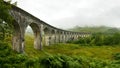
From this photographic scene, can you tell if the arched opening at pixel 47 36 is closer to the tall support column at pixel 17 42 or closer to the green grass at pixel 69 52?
the green grass at pixel 69 52

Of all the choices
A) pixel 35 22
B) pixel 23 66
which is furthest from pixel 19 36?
pixel 23 66

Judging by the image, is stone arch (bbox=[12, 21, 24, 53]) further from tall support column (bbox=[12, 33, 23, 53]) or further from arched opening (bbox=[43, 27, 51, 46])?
arched opening (bbox=[43, 27, 51, 46])

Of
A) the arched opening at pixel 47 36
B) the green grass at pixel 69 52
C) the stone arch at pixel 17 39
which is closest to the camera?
the stone arch at pixel 17 39

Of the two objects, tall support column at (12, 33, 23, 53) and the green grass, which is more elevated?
tall support column at (12, 33, 23, 53)

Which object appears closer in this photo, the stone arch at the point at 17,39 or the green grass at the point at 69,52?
the stone arch at the point at 17,39

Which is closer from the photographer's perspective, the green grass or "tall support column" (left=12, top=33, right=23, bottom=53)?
"tall support column" (left=12, top=33, right=23, bottom=53)

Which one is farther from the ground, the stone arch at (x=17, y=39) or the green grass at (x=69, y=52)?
the stone arch at (x=17, y=39)

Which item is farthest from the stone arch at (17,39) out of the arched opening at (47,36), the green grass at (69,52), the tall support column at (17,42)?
the arched opening at (47,36)

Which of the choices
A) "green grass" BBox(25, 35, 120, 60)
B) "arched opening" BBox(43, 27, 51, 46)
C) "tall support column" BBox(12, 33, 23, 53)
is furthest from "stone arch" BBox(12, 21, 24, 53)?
"arched opening" BBox(43, 27, 51, 46)

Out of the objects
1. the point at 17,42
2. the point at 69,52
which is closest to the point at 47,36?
the point at 69,52

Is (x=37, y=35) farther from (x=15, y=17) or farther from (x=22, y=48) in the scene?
(x=15, y=17)

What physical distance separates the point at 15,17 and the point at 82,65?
14.7 metres

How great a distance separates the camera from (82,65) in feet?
91.9

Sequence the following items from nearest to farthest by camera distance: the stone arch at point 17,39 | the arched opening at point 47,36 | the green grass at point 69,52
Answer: the stone arch at point 17,39 < the green grass at point 69,52 < the arched opening at point 47,36
